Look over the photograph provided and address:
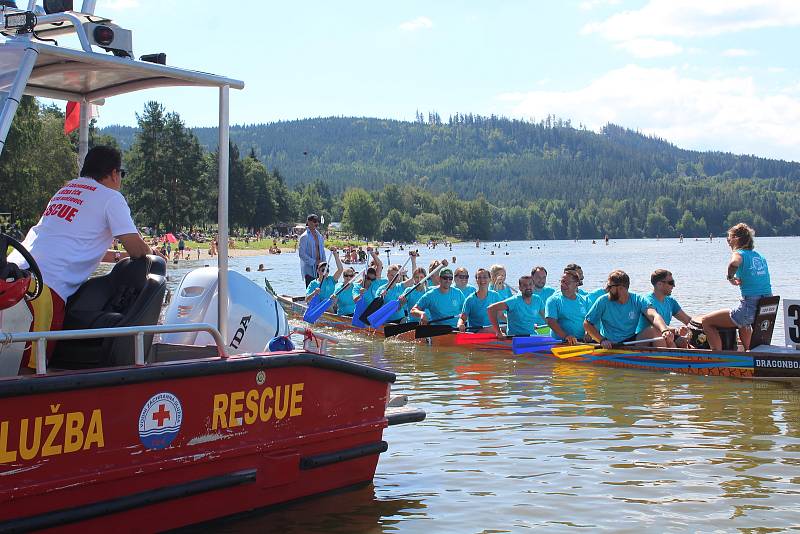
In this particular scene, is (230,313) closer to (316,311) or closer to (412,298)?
(412,298)

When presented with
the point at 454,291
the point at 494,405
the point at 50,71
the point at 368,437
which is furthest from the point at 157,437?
the point at 454,291

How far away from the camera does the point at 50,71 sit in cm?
625

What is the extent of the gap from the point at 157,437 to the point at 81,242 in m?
1.26

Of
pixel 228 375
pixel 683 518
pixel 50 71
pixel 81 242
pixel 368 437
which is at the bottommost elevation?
pixel 683 518

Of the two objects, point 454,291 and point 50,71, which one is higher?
point 50,71

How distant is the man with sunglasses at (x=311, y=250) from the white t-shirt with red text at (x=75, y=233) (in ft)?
42.7

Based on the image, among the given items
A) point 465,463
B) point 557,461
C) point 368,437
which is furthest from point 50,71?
point 557,461

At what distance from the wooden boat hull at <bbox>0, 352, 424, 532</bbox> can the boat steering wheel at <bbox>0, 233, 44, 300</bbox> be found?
564 millimetres

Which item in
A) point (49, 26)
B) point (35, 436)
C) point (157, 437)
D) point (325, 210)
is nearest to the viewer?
point (35, 436)

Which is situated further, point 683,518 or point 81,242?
point 683,518

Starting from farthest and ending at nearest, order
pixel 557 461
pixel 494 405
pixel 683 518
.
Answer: pixel 494 405 < pixel 557 461 < pixel 683 518

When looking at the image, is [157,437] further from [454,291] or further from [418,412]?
[454,291]

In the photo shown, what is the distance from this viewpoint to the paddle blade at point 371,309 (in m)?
19.4

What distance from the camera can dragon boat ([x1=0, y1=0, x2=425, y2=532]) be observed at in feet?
16.4
